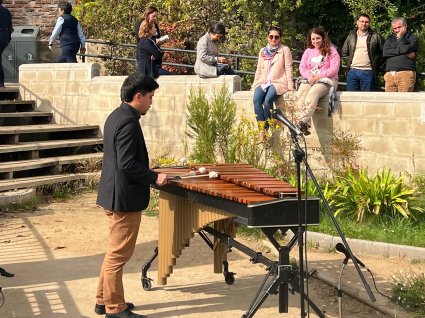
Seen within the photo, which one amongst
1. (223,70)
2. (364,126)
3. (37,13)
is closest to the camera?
(364,126)

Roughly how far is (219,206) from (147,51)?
776 cm

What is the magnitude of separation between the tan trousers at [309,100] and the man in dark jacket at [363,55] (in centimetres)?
86

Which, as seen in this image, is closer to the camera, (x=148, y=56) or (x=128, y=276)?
(x=128, y=276)

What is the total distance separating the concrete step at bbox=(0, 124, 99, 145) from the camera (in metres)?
14.2

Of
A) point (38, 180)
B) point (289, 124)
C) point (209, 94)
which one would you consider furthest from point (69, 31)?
point (289, 124)

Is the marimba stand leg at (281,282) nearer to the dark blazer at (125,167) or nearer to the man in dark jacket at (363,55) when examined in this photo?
the dark blazer at (125,167)

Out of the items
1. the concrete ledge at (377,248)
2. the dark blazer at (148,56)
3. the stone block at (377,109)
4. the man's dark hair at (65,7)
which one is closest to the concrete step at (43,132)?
the dark blazer at (148,56)

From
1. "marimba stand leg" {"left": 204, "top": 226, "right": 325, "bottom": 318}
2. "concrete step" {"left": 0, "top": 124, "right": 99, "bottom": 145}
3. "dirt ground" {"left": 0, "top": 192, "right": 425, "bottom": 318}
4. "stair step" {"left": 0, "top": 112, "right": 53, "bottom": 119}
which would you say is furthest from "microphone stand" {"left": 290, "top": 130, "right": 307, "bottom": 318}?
"stair step" {"left": 0, "top": 112, "right": 53, "bottom": 119}

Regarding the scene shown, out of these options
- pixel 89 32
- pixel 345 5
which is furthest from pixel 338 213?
pixel 89 32

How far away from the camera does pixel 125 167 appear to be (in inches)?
282

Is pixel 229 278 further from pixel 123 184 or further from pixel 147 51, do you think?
pixel 147 51

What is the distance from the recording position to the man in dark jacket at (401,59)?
1245 cm

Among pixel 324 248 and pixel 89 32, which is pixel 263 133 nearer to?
pixel 324 248

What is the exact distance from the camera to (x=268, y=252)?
9.90m
